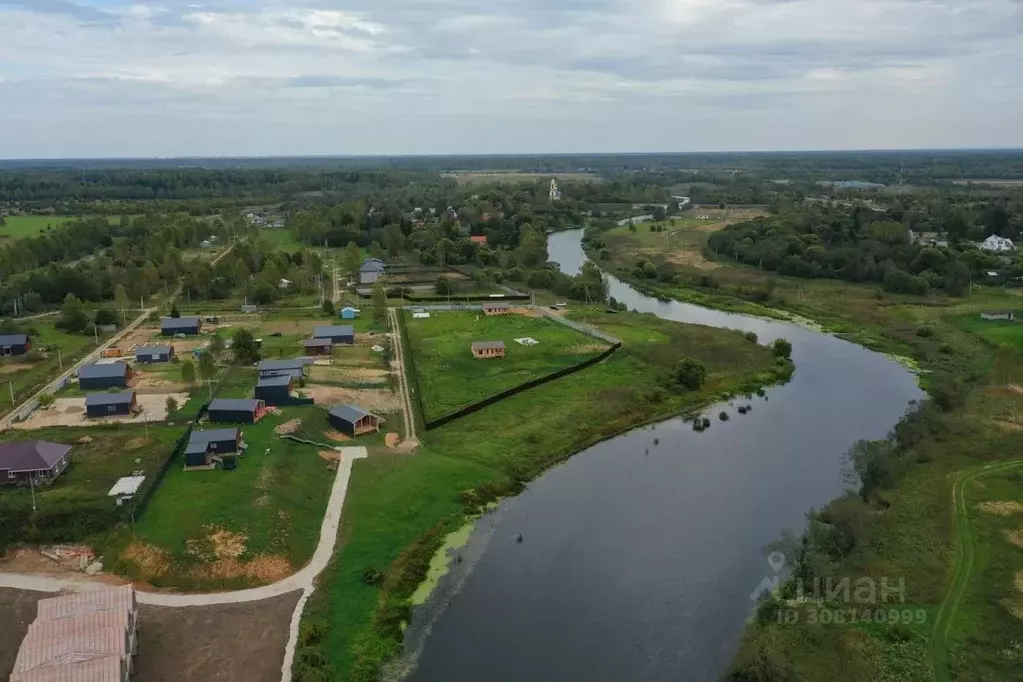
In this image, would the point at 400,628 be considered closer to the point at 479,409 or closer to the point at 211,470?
the point at 211,470

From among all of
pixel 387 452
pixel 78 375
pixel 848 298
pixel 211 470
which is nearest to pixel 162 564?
pixel 211 470

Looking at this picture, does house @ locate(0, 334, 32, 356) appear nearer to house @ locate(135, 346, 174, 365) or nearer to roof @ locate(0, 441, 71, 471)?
house @ locate(135, 346, 174, 365)

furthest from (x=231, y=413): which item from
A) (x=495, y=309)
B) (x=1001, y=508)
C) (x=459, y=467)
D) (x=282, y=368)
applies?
(x=1001, y=508)

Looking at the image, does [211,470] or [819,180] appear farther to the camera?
[819,180]

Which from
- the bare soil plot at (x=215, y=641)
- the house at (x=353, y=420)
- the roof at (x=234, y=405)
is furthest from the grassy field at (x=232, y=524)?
the roof at (x=234, y=405)

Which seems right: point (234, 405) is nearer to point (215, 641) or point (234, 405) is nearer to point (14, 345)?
point (215, 641)

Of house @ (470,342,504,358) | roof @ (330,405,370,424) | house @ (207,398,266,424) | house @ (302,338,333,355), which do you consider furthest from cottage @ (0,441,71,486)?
house @ (470,342,504,358)
